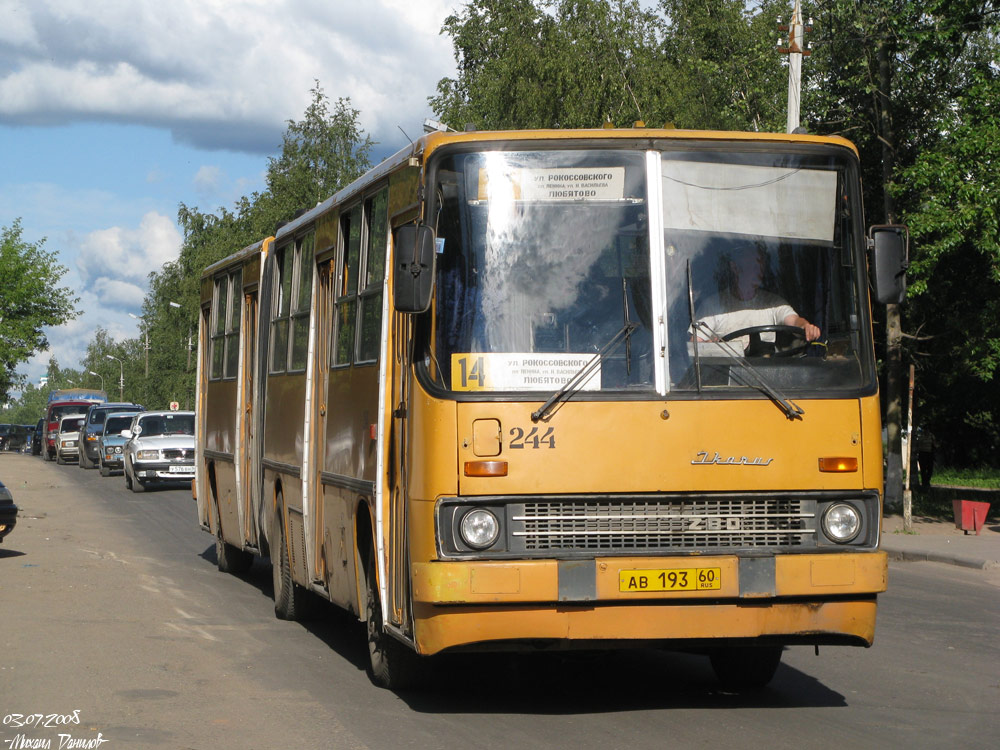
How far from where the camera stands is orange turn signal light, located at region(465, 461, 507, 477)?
7141mm

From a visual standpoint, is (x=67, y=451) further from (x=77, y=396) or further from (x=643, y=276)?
(x=643, y=276)

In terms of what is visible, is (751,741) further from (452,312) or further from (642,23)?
(642,23)

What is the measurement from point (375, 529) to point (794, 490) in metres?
2.39

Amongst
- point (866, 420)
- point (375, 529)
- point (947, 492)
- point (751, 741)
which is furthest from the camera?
point (947, 492)

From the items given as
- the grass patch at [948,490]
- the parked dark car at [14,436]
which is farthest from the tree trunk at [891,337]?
the parked dark car at [14,436]

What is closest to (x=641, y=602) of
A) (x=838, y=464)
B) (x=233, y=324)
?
(x=838, y=464)

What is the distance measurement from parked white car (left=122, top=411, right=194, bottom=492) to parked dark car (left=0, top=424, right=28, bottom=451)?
57.2m

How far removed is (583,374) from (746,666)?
2371 millimetres

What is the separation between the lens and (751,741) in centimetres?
699

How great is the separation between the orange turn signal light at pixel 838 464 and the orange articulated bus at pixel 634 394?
0.01 metres

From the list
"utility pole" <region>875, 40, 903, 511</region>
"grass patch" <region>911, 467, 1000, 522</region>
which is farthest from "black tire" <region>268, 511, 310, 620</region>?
"utility pole" <region>875, 40, 903, 511</region>

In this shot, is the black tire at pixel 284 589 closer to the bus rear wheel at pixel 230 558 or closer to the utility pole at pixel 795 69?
the bus rear wheel at pixel 230 558

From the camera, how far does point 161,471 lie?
107 ft

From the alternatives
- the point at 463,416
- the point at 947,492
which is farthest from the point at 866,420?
the point at 947,492
